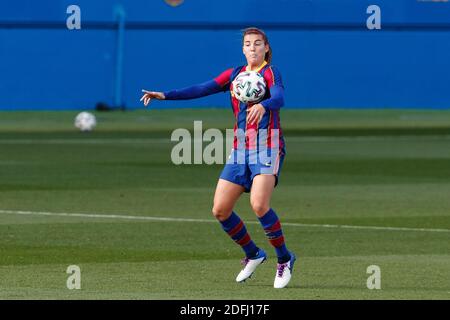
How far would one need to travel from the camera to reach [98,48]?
46.3 meters

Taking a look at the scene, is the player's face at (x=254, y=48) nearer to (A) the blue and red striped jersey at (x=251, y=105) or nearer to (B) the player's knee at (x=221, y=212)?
(A) the blue and red striped jersey at (x=251, y=105)

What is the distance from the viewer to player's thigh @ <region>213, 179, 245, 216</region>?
12797 mm

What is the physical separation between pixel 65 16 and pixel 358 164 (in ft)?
64.5

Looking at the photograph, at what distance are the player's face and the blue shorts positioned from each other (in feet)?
2.57

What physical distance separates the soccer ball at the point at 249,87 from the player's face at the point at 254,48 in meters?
0.16

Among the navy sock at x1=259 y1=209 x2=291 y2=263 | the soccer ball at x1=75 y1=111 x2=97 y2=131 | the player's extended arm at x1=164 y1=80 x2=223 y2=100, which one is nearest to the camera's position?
the navy sock at x1=259 y1=209 x2=291 y2=263

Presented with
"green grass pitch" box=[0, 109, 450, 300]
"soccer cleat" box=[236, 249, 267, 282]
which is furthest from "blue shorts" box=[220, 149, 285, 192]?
"green grass pitch" box=[0, 109, 450, 300]

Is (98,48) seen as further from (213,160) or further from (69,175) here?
(69,175)

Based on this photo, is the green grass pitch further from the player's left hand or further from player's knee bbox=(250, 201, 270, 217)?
the player's left hand

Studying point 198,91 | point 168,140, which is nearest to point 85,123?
point 168,140

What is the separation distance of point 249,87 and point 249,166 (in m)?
0.68

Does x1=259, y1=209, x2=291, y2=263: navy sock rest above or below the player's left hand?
below

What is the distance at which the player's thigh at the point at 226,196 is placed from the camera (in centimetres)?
1280
